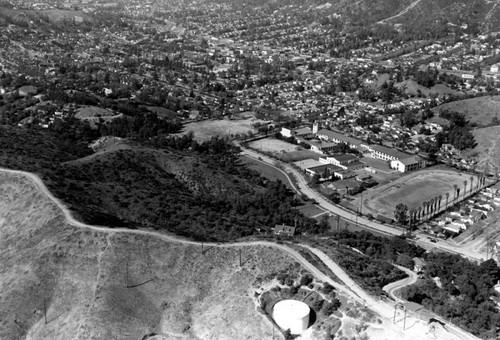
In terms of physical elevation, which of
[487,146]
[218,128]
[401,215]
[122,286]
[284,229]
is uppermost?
[122,286]

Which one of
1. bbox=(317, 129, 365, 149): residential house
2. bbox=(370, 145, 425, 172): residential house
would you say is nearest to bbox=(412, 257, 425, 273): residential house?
bbox=(370, 145, 425, 172): residential house

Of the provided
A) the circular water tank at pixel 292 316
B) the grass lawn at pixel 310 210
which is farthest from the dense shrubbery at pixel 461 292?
the grass lawn at pixel 310 210

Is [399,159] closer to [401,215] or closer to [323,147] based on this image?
[323,147]

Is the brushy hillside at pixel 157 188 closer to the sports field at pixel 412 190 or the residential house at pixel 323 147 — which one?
the sports field at pixel 412 190

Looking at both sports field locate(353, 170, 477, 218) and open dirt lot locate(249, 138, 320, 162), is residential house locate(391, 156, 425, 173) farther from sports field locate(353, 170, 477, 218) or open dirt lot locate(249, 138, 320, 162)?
open dirt lot locate(249, 138, 320, 162)

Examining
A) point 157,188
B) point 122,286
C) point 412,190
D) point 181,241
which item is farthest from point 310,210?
point 122,286

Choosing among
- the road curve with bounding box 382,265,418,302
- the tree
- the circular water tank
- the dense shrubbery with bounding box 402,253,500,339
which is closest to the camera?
the circular water tank
